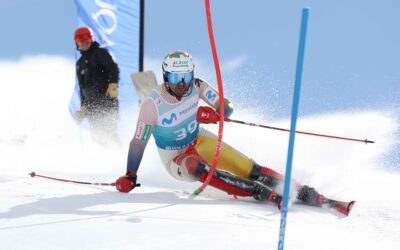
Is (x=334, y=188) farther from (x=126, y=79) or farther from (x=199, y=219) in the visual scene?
(x=126, y=79)

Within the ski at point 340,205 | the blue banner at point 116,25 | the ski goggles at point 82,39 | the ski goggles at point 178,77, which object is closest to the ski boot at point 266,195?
the ski at point 340,205

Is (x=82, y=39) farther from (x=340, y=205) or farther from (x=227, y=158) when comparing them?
(x=340, y=205)

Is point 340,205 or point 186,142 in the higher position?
point 186,142

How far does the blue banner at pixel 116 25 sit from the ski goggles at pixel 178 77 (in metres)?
5.61

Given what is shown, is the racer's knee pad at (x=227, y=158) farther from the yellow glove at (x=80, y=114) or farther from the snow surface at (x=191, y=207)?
the yellow glove at (x=80, y=114)

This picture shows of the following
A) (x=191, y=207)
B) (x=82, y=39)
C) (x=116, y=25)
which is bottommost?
(x=191, y=207)

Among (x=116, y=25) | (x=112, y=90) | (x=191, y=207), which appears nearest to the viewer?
(x=191, y=207)

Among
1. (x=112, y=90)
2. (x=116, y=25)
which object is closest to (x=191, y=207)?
(x=112, y=90)

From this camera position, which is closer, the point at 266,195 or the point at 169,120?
the point at 266,195

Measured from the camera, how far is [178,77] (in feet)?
13.8

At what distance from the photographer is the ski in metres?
3.58

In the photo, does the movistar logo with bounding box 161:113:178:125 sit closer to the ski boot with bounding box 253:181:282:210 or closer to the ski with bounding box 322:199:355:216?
the ski boot with bounding box 253:181:282:210

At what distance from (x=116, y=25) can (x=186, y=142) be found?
20.0ft

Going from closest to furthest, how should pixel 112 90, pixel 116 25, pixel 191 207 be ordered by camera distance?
pixel 191 207, pixel 112 90, pixel 116 25
